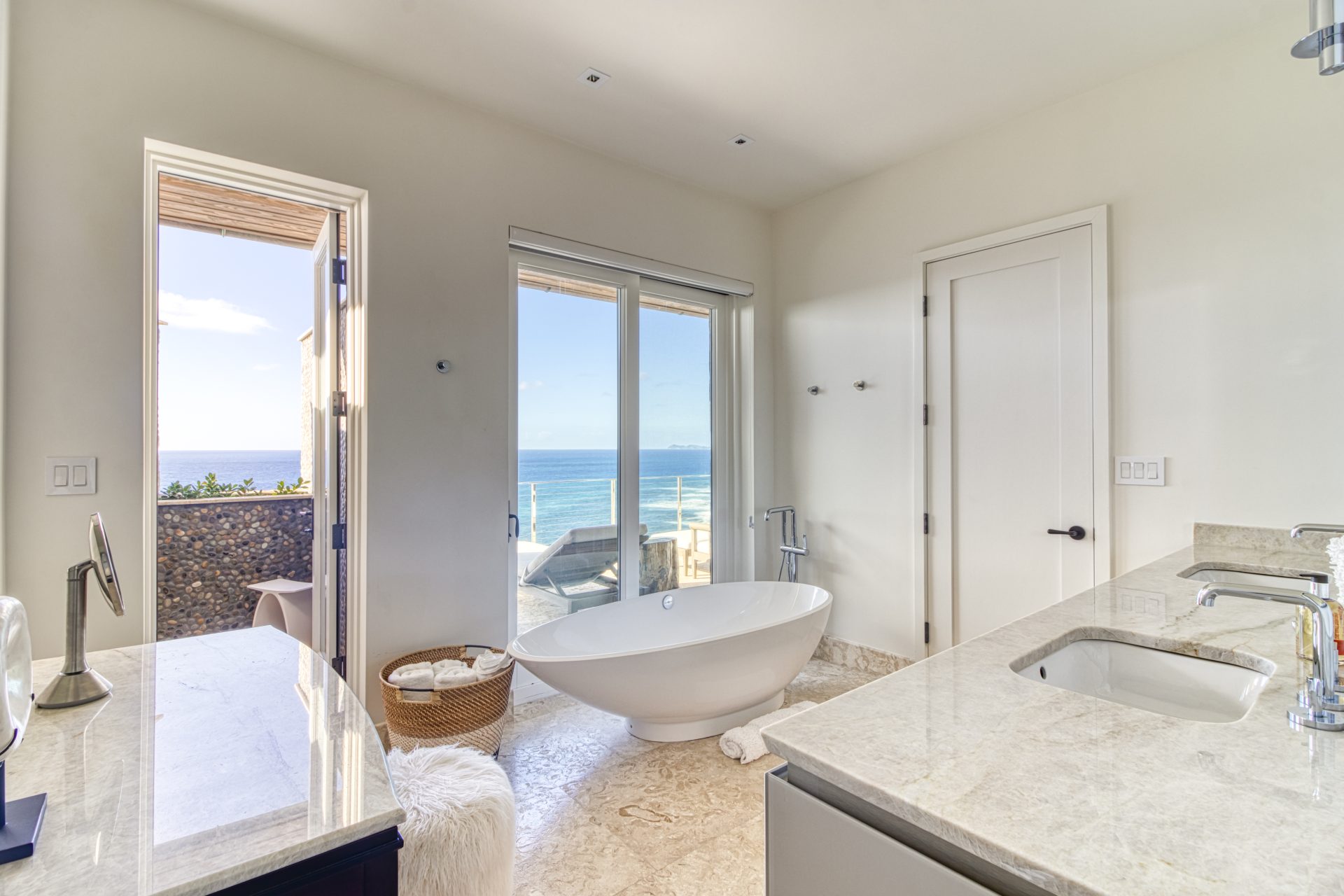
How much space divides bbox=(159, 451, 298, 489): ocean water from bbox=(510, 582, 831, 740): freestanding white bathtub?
11418 millimetres

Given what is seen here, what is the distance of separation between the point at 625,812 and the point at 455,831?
0.90 m

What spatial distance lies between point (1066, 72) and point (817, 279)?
4.85 ft

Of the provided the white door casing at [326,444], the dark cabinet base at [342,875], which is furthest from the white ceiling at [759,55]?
the dark cabinet base at [342,875]

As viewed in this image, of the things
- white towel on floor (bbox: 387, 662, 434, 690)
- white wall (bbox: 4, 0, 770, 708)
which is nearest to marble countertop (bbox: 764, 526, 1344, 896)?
white towel on floor (bbox: 387, 662, 434, 690)

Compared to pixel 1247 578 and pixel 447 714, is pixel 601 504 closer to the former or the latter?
pixel 447 714

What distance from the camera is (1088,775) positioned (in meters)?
0.71

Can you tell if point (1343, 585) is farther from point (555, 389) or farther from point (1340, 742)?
point (555, 389)

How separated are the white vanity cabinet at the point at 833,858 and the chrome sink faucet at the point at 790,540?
2.74 metres

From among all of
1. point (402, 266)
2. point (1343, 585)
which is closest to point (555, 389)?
point (402, 266)

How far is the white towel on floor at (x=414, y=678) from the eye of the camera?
2182 millimetres

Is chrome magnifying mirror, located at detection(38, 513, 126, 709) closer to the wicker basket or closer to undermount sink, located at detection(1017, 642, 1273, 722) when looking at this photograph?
the wicker basket

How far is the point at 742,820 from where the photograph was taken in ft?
6.64

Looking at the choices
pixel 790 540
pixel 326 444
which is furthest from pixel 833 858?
pixel 790 540

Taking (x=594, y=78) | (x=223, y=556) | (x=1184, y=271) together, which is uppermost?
(x=594, y=78)
